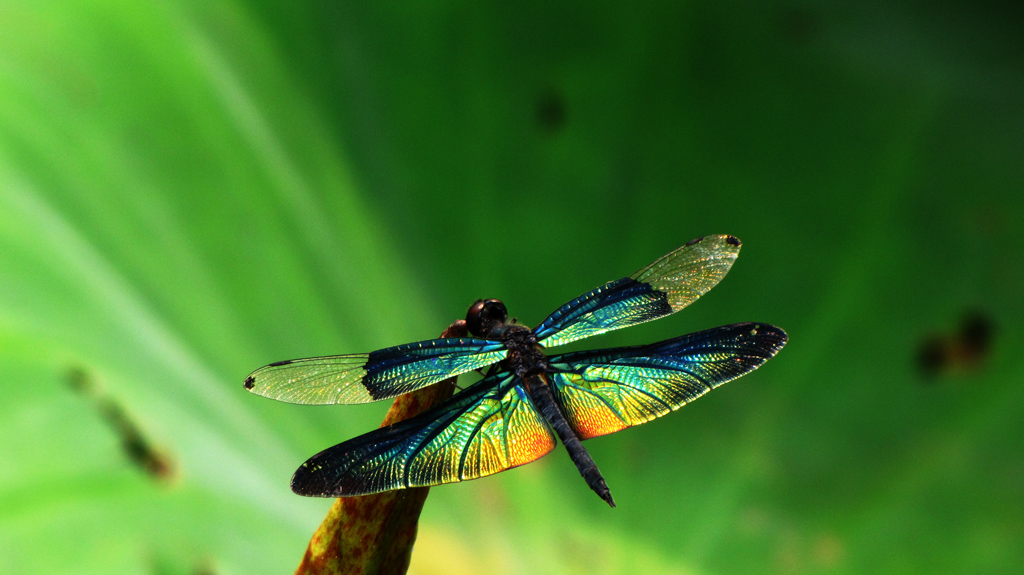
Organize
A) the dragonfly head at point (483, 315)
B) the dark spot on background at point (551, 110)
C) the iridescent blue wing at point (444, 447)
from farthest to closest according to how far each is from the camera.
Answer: the dark spot on background at point (551, 110), the dragonfly head at point (483, 315), the iridescent blue wing at point (444, 447)

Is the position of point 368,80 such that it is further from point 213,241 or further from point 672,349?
point 672,349

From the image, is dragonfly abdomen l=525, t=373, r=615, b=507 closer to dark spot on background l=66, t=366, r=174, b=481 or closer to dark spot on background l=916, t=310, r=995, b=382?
dark spot on background l=66, t=366, r=174, b=481

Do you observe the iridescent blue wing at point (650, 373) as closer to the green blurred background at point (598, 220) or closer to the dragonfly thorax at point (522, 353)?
the dragonfly thorax at point (522, 353)

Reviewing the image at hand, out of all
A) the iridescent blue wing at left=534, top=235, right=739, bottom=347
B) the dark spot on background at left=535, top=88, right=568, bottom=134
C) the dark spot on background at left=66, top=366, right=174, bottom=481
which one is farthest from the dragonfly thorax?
the dark spot on background at left=535, top=88, right=568, bottom=134

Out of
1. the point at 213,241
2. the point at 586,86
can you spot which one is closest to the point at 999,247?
the point at 586,86

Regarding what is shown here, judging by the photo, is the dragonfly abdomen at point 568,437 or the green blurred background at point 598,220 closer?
the dragonfly abdomen at point 568,437

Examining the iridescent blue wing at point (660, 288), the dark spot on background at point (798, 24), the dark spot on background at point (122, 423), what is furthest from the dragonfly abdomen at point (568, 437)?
the dark spot on background at point (798, 24)

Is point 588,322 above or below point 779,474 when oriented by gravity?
above
